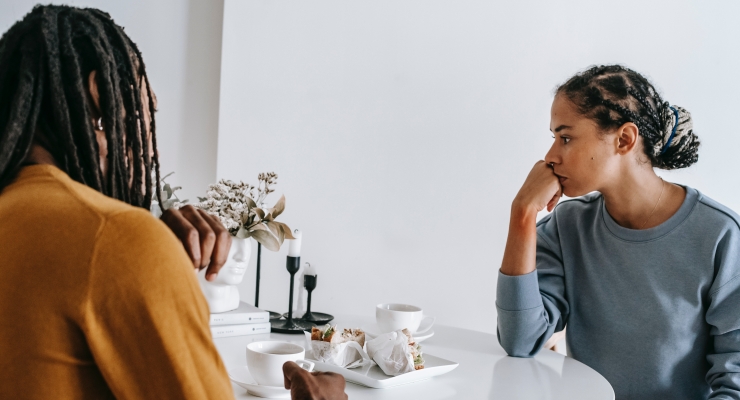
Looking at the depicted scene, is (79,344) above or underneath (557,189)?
underneath

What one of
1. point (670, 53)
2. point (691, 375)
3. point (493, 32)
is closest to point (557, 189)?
point (691, 375)

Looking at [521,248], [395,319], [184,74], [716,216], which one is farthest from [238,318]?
[184,74]

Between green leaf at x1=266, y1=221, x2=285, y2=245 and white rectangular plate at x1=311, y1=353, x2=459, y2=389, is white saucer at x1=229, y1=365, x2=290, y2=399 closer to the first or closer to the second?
white rectangular plate at x1=311, y1=353, x2=459, y2=389

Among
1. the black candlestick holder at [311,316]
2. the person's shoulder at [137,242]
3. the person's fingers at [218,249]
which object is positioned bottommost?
Result: the black candlestick holder at [311,316]

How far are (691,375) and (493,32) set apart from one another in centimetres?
173

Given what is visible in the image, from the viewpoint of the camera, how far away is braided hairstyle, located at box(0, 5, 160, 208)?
629 mm

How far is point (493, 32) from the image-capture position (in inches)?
106

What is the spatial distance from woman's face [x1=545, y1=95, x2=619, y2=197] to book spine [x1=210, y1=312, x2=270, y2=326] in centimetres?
80

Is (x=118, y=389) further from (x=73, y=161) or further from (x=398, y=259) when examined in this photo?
(x=398, y=259)

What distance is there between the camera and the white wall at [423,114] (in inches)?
97.0

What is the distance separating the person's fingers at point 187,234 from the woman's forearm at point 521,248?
2.85 ft

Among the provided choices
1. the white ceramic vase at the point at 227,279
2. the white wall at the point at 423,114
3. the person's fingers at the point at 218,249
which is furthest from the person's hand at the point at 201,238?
the white wall at the point at 423,114

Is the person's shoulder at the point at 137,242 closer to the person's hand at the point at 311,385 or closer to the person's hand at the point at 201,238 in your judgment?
the person's hand at the point at 201,238

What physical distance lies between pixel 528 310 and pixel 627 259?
0.29m
